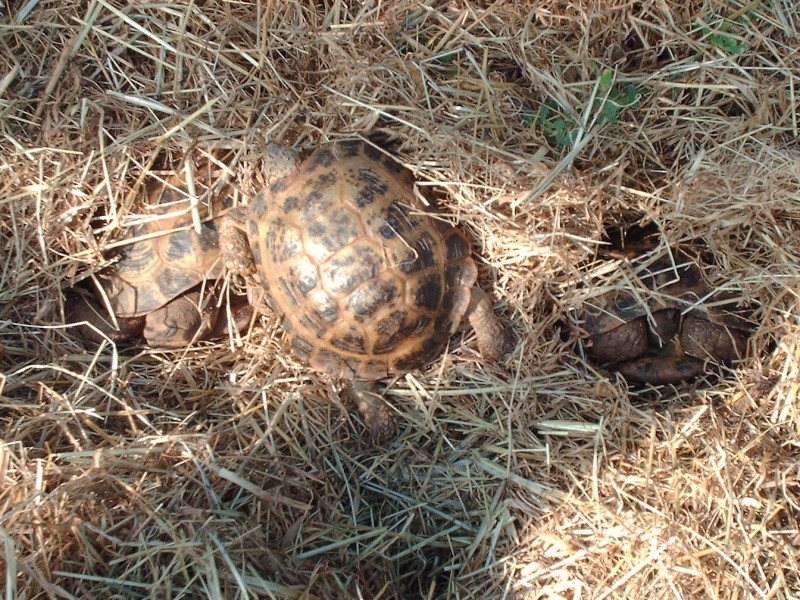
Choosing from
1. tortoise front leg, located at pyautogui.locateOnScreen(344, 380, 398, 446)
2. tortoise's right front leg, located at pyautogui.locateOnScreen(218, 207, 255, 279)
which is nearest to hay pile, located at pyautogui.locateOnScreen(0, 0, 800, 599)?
tortoise front leg, located at pyautogui.locateOnScreen(344, 380, 398, 446)

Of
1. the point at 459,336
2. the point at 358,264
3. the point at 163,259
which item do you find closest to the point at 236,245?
the point at 163,259

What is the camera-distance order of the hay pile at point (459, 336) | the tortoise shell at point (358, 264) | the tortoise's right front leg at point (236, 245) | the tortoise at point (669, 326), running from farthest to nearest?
the tortoise's right front leg at point (236, 245) < the tortoise at point (669, 326) < the tortoise shell at point (358, 264) < the hay pile at point (459, 336)

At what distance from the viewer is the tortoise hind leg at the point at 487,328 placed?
3123 mm

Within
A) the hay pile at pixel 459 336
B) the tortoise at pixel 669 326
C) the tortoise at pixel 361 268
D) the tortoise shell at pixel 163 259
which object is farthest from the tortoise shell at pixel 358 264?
the tortoise at pixel 669 326

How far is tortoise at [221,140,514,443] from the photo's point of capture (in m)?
2.97

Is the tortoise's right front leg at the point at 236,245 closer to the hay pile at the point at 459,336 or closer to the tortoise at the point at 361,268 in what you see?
the tortoise at the point at 361,268

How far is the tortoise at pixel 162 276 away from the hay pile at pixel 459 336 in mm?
105

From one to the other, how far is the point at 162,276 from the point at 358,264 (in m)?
1.08

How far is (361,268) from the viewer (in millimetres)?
2951

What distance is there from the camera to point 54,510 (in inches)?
97.7

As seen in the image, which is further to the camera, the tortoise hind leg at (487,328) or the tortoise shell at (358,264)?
the tortoise hind leg at (487,328)

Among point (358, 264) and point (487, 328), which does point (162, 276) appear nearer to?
point (358, 264)

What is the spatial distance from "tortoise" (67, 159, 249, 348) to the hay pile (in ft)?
0.35

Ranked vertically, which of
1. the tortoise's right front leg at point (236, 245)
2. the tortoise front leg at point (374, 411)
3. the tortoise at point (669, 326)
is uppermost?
the tortoise's right front leg at point (236, 245)
